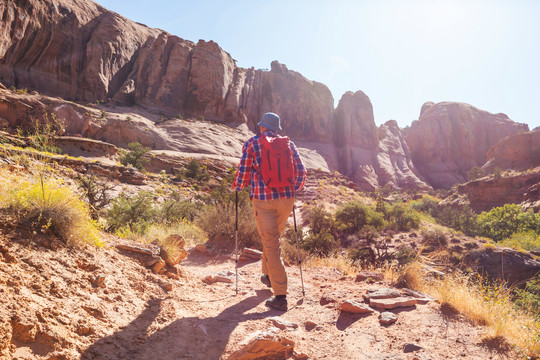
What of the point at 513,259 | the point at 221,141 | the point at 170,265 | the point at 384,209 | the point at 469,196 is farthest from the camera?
the point at 221,141

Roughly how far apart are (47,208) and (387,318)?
10.9 ft

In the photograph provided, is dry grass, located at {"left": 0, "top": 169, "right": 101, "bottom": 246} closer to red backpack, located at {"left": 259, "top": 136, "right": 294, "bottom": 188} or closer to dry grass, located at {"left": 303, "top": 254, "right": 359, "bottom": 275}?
red backpack, located at {"left": 259, "top": 136, "right": 294, "bottom": 188}

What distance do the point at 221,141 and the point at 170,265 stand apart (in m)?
33.7

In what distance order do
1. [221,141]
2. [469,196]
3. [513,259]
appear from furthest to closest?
1. [221,141]
2. [469,196]
3. [513,259]

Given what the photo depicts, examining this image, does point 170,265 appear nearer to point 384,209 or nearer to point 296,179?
point 296,179

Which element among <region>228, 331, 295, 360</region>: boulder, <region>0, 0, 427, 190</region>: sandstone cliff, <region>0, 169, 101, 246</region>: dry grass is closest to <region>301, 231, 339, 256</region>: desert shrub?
<region>228, 331, 295, 360</region>: boulder

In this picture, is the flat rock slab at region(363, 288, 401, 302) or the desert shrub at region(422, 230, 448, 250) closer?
the flat rock slab at region(363, 288, 401, 302)

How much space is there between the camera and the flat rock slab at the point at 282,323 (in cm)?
282

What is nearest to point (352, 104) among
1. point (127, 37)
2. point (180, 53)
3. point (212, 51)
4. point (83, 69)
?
point (212, 51)

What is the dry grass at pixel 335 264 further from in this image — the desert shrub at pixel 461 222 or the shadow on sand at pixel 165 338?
the desert shrub at pixel 461 222

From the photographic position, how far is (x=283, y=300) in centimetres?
337

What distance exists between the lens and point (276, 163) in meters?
3.32

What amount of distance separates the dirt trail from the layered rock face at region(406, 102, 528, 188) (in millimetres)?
61606

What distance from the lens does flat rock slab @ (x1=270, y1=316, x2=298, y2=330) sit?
2.82 meters
